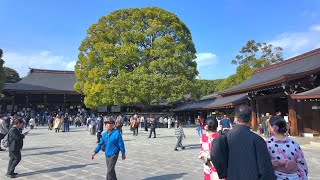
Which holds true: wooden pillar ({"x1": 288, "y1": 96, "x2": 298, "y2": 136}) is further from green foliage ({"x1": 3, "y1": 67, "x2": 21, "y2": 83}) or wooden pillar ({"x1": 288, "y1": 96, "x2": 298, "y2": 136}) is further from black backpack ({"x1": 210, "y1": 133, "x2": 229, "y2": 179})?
green foliage ({"x1": 3, "y1": 67, "x2": 21, "y2": 83})

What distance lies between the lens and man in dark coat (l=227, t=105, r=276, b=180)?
2889mm

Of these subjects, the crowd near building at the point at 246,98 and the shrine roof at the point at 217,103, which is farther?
the shrine roof at the point at 217,103

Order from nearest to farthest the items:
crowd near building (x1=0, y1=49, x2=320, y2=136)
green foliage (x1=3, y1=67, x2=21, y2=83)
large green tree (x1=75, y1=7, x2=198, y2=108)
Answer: crowd near building (x1=0, y1=49, x2=320, y2=136) < large green tree (x1=75, y1=7, x2=198, y2=108) < green foliage (x1=3, y1=67, x2=21, y2=83)

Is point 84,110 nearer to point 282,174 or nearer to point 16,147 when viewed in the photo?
point 16,147

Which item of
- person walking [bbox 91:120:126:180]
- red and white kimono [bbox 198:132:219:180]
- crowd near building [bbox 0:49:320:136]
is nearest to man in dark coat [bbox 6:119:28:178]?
person walking [bbox 91:120:126:180]

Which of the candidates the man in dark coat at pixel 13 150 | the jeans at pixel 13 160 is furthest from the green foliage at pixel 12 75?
the jeans at pixel 13 160

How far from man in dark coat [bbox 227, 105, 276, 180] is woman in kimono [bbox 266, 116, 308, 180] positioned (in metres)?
0.48

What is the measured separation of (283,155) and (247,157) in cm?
66

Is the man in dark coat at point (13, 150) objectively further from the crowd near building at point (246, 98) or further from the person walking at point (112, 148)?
the crowd near building at point (246, 98)

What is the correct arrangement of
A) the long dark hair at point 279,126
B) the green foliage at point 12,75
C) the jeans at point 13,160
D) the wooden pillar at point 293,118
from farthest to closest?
the green foliage at point 12,75 → the wooden pillar at point 293,118 → the jeans at point 13,160 → the long dark hair at point 279,126

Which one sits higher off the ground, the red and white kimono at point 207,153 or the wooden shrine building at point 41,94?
the wooden shrine building at point 41,94

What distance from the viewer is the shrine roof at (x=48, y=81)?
135 feet

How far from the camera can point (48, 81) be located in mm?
45938

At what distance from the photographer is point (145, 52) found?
2978 cm
